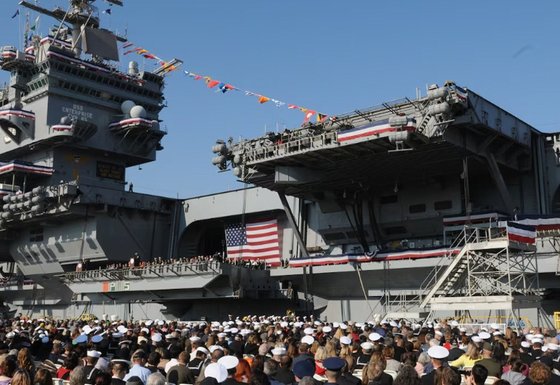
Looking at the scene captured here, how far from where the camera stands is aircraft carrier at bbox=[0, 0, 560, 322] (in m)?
27.5

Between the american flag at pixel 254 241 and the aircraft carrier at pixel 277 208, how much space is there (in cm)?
20

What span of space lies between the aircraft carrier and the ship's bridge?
106 millimetres

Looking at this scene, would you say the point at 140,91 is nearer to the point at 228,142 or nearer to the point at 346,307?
the point at 228,142

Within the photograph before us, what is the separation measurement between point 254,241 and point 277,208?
11.1 feet

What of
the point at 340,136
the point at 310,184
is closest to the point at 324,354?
the point at 340,136

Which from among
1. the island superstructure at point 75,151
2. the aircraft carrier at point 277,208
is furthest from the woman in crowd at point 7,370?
the island superstructure at point 75,151

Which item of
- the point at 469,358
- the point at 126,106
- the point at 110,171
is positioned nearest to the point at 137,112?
the point at 126,106

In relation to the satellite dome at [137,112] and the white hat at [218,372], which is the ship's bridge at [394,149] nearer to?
the satellite dome at [137,112]

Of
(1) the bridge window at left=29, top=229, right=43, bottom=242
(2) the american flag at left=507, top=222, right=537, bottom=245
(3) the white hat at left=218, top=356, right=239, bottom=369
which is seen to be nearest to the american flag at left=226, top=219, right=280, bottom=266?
(1) the bridge window at left=29, top=229, right=43, bottom=242

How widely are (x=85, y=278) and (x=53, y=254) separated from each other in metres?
6.88

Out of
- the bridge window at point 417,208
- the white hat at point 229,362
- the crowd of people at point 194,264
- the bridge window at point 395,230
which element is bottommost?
the white hat at point 229,362

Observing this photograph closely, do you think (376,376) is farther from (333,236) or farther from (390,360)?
(333,236)

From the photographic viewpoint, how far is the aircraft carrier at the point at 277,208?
90.3 ft

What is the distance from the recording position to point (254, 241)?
4412 cm
